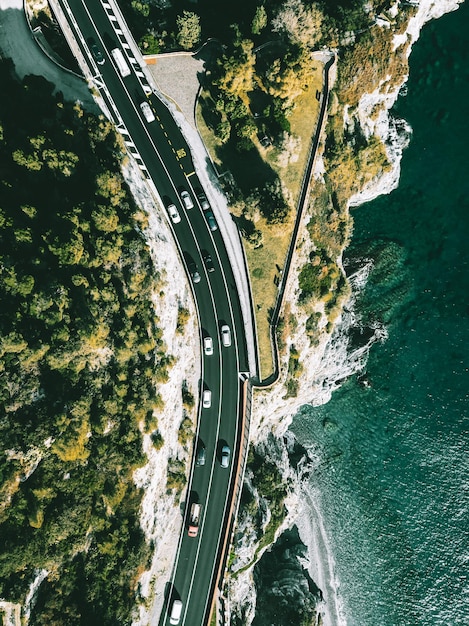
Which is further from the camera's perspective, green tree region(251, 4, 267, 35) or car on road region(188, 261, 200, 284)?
car on road region(188, 261, 200, 284)

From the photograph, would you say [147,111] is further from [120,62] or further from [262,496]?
[262,496]

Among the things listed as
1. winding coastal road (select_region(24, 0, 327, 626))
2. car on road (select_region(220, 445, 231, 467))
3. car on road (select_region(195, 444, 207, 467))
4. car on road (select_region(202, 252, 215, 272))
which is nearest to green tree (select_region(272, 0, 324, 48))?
winding coastal road (select_region(24, 0, 327, 626))

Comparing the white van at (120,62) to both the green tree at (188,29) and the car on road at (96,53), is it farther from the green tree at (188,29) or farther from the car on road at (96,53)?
the green tree at (188,29)

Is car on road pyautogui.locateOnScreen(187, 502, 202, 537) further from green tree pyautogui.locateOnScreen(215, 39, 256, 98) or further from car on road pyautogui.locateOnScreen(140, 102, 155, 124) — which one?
green tree pyautogui.locateOnScreen(215, 39, 256, 98)

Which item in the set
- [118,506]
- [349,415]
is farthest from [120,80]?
[349,415]

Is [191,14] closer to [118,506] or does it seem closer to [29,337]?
[29,337]

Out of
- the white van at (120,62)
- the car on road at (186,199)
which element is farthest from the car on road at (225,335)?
the white van at (120,62)
